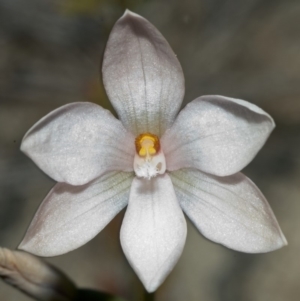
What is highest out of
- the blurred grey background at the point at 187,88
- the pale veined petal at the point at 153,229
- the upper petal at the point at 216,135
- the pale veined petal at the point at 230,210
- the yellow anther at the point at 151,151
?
the upper petal at the point at 216,135

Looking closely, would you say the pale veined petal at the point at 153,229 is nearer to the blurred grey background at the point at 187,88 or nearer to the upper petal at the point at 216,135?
the upper petal at the point at 216,135

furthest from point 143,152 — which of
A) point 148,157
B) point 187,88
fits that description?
point 187,88

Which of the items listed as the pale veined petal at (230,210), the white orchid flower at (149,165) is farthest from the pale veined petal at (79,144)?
the pale veined petal at (230,210)

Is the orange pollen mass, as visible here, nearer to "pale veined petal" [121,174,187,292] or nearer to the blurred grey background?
"pale veined petal" [121,174,187,292]

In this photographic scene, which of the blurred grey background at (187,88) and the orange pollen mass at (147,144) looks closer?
the orange pollen mass at (147,144)

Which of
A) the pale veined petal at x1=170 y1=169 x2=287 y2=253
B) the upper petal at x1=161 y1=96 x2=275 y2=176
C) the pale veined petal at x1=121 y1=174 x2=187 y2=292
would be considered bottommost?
the pale veined petal at x1=121 y1=174 x2=187 y2=292

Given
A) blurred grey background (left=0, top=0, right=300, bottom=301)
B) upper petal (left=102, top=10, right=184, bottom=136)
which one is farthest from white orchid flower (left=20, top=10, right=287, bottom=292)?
blurred grey background (left=0, top=0, right=300, bottom=301)

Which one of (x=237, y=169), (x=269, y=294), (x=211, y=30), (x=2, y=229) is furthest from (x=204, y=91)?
(x=237, y=169)

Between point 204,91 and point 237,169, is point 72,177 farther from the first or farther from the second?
point 204,91
